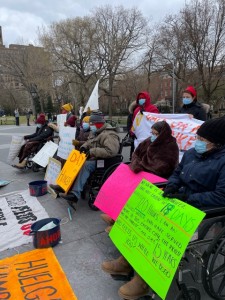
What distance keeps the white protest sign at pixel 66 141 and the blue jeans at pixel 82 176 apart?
1.19 meters

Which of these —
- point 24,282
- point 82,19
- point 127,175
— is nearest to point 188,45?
point 82,19

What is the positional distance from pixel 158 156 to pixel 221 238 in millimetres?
1429

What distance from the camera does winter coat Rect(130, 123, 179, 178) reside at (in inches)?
128

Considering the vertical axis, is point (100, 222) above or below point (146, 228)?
below

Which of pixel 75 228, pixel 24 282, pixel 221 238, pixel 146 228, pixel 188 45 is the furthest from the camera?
pixel 188 45

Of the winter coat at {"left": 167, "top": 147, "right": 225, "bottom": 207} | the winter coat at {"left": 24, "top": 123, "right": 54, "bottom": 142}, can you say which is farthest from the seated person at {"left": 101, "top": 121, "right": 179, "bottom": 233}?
the winter coat at {"left": 24, "top": 123, "right": 54, "bottom": 142}

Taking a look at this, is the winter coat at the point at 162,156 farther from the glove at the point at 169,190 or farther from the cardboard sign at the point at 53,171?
the cardboard sign at the point at 53,171

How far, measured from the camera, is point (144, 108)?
5254 mm

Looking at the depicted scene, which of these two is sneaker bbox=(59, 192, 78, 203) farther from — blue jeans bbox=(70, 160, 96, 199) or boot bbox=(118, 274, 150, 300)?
boot bbox=(118, 274, 150, 300)

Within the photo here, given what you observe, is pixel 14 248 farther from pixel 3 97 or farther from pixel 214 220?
pixel 3 97

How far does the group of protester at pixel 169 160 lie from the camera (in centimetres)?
227

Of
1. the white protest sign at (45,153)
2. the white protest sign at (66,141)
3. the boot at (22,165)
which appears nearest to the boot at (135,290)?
the white protest sign at (66,141)

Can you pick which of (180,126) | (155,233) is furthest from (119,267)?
(180,126)

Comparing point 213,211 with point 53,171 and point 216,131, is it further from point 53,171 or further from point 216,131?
point 53,171
